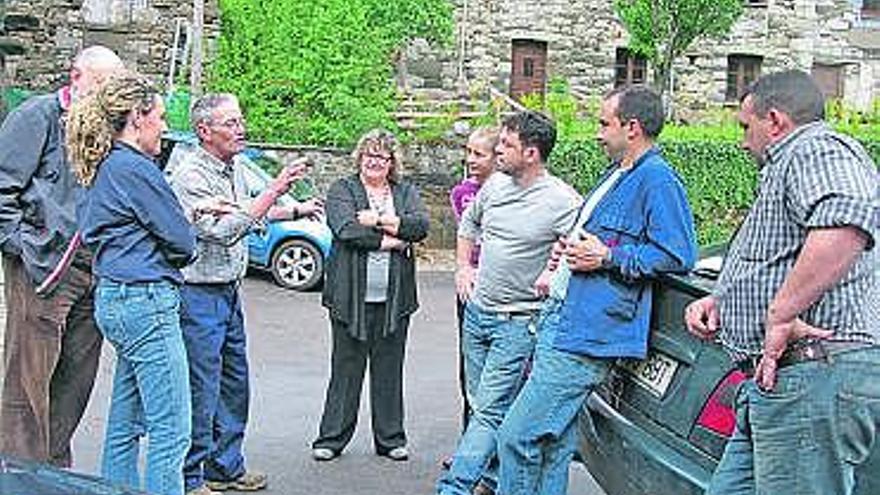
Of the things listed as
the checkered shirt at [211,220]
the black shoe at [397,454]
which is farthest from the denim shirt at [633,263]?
the black shoe at [397,454]

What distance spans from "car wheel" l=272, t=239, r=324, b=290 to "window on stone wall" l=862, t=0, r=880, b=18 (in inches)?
857

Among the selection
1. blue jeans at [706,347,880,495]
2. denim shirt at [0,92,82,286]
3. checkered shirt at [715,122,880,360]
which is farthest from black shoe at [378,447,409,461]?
blue jeans at [706,347,880,495]

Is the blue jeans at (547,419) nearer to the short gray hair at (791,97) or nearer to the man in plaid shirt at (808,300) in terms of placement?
the man in plaid shirt at (808,300)

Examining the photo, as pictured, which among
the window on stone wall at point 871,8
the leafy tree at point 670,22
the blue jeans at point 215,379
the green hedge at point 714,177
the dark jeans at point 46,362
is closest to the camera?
the dark jeans at point 46,362

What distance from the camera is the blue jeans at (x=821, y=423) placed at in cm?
416

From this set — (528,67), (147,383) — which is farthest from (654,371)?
(528,67)

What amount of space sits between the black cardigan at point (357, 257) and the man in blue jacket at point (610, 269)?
1.98 m

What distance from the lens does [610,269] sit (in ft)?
17.4

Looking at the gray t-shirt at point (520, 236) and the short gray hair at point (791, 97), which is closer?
the short gray hair at point (791, 97)

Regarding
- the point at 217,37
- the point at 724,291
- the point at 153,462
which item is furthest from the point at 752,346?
the point at 217,37

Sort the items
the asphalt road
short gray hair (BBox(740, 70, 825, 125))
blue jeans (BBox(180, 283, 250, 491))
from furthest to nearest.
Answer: the asphalt road → blue jeans (BBox(180, 283, 250, 491)) → short gray hair (BBox(740, 70, 825, 125))

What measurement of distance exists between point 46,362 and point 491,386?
1.93 m

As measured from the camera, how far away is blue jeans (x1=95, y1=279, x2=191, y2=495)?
543cm

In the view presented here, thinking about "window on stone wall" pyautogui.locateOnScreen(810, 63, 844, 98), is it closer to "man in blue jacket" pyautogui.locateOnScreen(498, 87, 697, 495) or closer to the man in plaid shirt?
"man in blue jacket" pyautogui.locateOnScreen(498, 87, 697, 495)
